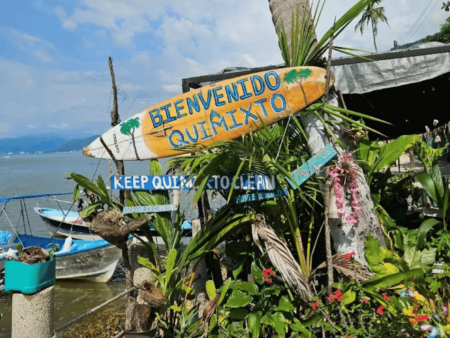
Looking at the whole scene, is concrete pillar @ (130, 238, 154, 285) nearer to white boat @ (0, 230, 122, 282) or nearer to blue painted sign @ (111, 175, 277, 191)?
blue painted sign @ (111, 175, 277, 191)

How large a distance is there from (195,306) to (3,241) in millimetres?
8395

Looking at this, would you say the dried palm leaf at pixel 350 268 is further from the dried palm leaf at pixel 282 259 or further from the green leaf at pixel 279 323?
the green leaf at pixel 279 323

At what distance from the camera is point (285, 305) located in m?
2.64

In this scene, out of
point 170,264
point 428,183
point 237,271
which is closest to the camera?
point 170,264

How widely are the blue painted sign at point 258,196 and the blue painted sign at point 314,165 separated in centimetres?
16

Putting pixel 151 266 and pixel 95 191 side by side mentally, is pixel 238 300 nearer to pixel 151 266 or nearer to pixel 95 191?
pixel 151 266

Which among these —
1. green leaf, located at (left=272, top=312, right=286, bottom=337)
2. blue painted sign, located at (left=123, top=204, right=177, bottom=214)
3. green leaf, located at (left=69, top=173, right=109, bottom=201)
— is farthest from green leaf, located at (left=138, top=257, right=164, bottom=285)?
green leaf, located at (left=272, top=312, right=286, bottom=337)

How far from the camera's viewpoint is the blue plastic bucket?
2.49 m

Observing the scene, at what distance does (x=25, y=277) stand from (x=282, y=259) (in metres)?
1.78

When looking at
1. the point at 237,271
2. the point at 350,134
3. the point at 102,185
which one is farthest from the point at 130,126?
the point at 350,134

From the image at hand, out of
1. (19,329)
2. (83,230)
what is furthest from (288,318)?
(83,230)

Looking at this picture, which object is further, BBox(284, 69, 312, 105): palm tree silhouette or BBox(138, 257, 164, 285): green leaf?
BBox(138, 257, 164, 285): green leaf

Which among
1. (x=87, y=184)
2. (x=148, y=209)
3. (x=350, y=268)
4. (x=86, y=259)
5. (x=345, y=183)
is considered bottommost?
(x=86, y=259)

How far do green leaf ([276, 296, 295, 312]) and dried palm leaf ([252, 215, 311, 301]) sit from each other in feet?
0.31
